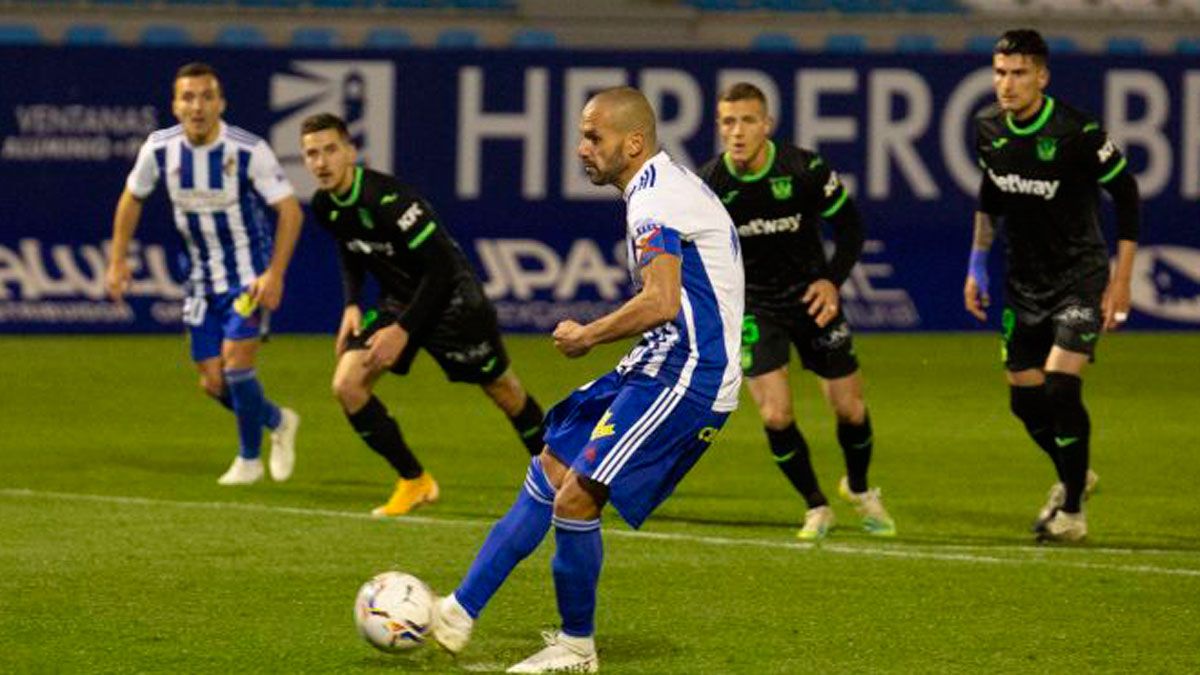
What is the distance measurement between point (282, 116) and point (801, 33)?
5.13 m

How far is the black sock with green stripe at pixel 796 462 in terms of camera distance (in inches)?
396

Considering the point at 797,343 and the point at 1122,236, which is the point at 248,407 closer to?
the point at 797,343

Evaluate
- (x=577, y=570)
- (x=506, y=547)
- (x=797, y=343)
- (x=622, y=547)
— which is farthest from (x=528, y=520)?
(x=797, y=343)

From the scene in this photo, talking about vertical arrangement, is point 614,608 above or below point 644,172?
below

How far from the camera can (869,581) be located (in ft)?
28.7

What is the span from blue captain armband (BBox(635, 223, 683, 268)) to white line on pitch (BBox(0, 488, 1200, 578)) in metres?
2.98

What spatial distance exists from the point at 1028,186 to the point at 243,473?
4.03 meters

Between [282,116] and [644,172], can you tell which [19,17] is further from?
[644,172]

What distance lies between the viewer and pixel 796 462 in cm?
1008

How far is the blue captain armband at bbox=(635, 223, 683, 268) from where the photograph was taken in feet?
22.0

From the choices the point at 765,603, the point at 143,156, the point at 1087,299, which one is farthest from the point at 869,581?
the point at 143,156

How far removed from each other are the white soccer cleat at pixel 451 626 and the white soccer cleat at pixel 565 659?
16 centimetres

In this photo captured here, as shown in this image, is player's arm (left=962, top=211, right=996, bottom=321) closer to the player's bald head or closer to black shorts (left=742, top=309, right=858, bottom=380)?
black shorts (left=742, top=309, right=858, bottom=380)

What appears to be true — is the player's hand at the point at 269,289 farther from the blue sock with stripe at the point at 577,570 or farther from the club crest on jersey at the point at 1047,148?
the blue sock with stripe at the point at 577,570
